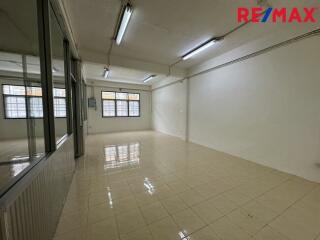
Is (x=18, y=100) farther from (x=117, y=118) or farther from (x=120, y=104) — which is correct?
(x=120, y=104)

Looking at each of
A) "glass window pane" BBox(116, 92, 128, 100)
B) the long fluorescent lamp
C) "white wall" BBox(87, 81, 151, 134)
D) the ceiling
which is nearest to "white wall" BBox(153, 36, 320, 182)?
the ceiling

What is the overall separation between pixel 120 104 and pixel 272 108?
7.15 meters

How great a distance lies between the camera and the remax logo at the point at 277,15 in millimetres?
2311

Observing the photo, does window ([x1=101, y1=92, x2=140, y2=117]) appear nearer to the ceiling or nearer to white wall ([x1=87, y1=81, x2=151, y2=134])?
white wall ([x1=87, y1=81, x2=151, y2=134])

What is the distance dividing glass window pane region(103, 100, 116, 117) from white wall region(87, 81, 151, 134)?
0.25 metres

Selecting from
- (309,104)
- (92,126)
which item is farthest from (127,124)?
(309,104)

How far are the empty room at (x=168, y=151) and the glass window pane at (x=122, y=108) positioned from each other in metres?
3.89

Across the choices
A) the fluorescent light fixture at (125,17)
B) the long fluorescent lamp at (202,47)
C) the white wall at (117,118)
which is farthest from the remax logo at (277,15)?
the white wall at (117,118)

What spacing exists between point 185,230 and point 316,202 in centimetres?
202

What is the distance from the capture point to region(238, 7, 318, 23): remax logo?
231 centimetres

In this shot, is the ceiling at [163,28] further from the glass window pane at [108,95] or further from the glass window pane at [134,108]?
the glass window pane at [134,108]

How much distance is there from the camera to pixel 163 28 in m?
2.83

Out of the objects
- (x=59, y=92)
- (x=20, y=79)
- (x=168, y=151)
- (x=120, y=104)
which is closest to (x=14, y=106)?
(x=20, y=79)

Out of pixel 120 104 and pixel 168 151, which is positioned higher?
pixel 120 104
